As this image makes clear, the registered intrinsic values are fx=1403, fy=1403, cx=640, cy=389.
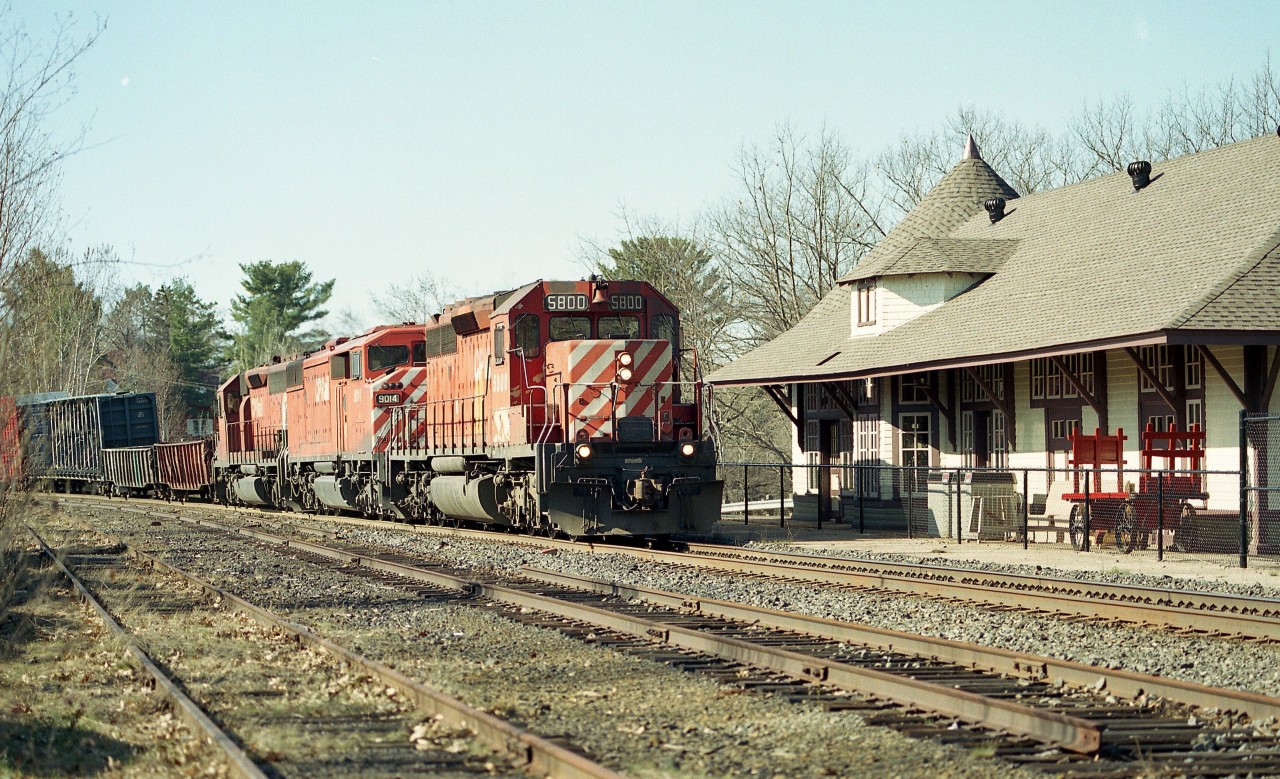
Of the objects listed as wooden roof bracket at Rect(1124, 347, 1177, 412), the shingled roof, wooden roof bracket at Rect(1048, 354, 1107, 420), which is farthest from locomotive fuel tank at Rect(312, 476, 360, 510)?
wooden roof bracket at Rect(1124, 347, 1177, 412)

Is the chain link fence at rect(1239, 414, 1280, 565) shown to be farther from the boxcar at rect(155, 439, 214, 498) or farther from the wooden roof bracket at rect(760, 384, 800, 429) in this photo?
the boxcar at rect(155, 439, 214, 498)

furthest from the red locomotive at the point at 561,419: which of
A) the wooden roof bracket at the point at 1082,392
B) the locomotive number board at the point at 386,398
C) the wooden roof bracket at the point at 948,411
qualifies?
the wooden roof bracket at the point at 948,411

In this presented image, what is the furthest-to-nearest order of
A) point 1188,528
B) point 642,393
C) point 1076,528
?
point 1076,528, point 642,393, point 1188,528

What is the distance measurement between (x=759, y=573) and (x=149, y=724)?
9.02 metres

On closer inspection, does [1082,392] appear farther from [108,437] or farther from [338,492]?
[108,437]

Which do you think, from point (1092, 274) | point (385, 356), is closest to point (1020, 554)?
point (1092, 274)

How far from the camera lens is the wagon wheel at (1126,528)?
20203mm

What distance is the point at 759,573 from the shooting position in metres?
16.1

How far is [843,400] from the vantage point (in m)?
30.8

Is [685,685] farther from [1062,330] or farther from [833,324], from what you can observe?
[833,324]

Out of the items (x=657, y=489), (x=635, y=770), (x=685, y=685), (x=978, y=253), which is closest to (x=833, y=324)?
(x=978, y=253)

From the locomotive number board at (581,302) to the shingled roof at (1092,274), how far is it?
598cm

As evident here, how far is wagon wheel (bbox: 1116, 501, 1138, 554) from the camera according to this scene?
2020 centimetres

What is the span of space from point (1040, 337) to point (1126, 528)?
3.45 meters
